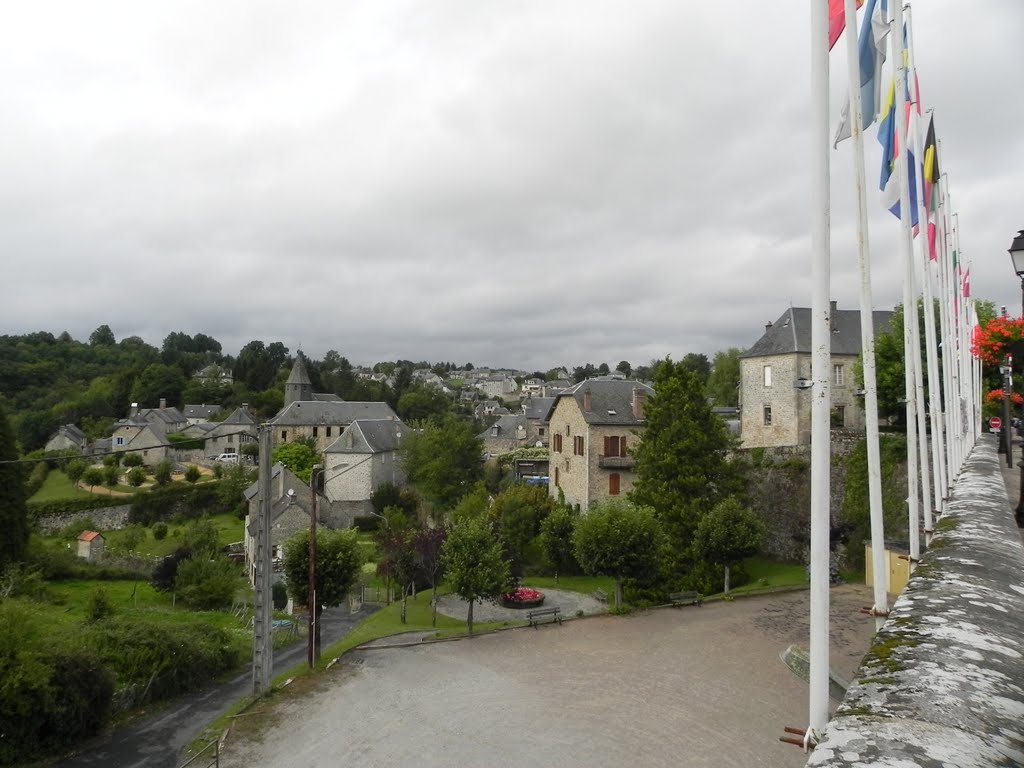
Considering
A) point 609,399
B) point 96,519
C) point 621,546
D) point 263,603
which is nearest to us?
point 263,603

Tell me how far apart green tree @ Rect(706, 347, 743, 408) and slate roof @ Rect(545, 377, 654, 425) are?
3444 centimetres

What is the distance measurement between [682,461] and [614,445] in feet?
23.2

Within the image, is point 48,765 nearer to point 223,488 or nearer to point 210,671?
point 210,671

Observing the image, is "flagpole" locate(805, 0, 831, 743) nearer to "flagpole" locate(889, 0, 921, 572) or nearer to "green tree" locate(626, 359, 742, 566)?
"flagpole" locate(889, 0, 921, 572)

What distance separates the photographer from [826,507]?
407cm

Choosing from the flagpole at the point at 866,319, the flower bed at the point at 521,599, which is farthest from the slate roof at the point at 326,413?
the flagpole at the point at 866,319

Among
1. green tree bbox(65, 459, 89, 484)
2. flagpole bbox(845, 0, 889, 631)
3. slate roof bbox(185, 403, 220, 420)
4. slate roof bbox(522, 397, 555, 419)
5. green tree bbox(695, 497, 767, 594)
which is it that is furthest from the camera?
slate roof bbox(185, 403, 220, 420)

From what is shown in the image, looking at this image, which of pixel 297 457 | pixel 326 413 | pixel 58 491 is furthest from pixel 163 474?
pixel 326 413

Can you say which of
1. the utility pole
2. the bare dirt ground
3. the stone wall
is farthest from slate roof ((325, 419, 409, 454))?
the utility pole

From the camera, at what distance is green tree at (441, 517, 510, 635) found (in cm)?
2044

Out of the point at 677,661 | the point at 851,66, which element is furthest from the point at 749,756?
the point at 851,66

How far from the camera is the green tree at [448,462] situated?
46.5 meters

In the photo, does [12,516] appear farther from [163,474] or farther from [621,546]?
[621,546]

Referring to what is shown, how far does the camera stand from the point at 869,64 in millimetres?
6762
